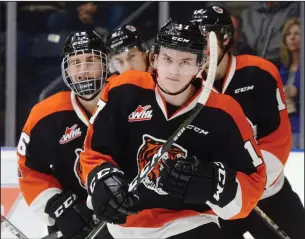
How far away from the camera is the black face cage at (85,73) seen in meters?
2.41

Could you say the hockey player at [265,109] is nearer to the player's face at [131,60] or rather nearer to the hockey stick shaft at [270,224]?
the hockey stick shaft at [270,224]

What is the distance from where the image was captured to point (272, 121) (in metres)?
2.57

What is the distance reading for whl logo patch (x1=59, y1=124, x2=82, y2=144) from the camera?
8.20 ft

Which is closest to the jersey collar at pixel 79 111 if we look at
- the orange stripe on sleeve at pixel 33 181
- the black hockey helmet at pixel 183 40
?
the orange stripe on sleeve at pixel 33 181

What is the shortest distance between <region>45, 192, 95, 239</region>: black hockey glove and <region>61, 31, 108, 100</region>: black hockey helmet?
0.35 metres

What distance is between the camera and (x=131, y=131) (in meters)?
2.09

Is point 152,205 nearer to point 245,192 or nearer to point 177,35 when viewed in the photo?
point 245,192

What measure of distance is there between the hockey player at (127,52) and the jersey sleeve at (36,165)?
0.62 m

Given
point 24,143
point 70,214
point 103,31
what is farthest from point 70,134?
point 103,31

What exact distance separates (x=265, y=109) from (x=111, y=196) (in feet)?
2.62

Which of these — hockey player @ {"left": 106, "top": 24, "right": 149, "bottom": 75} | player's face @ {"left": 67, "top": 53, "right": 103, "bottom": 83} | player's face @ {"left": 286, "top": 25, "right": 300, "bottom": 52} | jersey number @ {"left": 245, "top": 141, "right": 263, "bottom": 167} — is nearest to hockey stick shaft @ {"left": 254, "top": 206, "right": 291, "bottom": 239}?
jersey number @ {"left": 245, "top": 141, "right": 263, "bottom": 167}

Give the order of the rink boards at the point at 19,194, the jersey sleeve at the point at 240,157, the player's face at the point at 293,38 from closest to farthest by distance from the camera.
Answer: the jersey sleeve at the point at 240,157 → the rink boards at the point at 19,194 → the player's face at the point at 293,38

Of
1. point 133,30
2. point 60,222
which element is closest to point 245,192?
point 60,222

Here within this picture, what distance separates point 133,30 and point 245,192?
1.31 m
